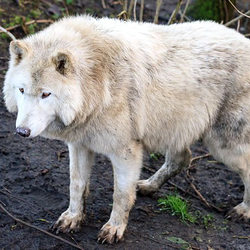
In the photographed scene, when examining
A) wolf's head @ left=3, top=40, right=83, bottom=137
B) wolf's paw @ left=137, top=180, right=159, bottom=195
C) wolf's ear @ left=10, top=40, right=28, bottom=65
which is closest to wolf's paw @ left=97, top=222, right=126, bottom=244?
wolf's paw @ left=137, top=180, right=159, bottom=195

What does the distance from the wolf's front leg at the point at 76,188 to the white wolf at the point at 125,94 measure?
10 mm

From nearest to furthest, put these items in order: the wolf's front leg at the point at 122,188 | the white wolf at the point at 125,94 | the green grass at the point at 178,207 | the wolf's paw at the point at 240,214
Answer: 1. the white wolf at the point at 125,94
2. the wolf's front leg at the point at 122,188
3. the green grass at the point at 178,207
4. the wolf's paw at the point at 240,214

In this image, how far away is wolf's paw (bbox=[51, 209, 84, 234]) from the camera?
4.89m

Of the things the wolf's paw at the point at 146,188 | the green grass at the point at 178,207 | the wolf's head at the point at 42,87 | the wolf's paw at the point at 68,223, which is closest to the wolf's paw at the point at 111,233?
the wolf's paw at the point at 68,223

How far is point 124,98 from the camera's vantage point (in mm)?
4363

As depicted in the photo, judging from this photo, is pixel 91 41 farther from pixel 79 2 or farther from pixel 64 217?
pixel 79 2

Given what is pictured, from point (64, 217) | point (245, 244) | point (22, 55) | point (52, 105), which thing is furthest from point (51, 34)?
point (245, 244)

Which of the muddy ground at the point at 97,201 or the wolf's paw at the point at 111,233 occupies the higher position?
the wolf's paw at the point at 111,233

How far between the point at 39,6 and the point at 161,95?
5.20m

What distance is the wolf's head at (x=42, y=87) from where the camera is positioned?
389 centimetres

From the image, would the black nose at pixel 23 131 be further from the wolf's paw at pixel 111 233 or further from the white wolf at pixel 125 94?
the wolf's paw at pixel 111 233

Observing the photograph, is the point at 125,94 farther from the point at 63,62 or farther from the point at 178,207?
the point at 178,207

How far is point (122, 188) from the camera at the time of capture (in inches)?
185

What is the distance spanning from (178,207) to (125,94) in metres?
1.68
